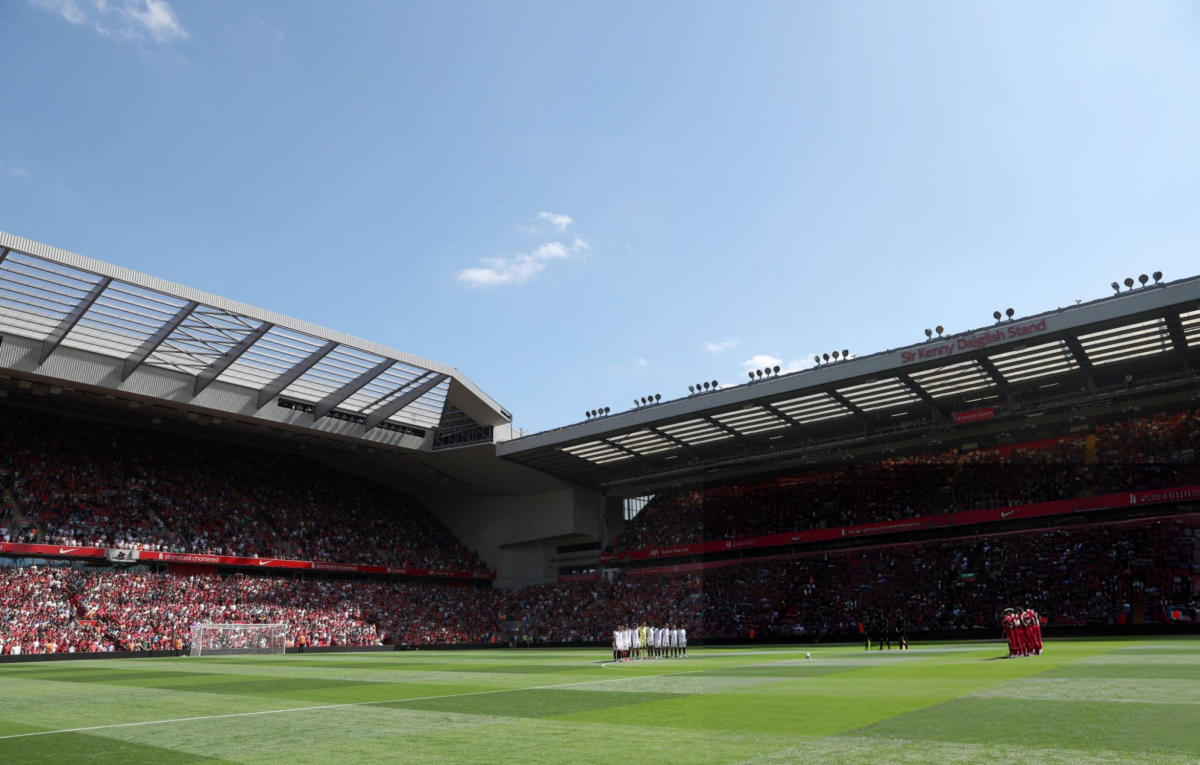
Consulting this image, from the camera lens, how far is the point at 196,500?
5059 cm

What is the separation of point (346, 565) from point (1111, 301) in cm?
4542

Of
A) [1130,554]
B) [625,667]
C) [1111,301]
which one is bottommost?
[625,667]

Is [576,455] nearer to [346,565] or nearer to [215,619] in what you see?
[346,565]

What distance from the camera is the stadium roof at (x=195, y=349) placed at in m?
33.3

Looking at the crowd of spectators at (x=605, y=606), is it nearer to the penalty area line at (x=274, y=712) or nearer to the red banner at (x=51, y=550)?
the red banner at (x=51, y=550)

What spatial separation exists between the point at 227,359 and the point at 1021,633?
35647 millimetres

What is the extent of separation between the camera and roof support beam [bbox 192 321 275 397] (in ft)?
125

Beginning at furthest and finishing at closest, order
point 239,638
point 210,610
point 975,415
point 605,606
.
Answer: point 605,606, point 210,610, point 975,415, point 239,638

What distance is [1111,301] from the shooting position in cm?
3347

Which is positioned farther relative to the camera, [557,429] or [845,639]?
[557,429]

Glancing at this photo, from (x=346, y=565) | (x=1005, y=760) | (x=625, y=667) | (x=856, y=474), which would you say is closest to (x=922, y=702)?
(x=1005, y=760)

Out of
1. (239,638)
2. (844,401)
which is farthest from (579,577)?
(844,401)

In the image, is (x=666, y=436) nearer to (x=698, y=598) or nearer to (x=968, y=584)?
(x=698, y=598)

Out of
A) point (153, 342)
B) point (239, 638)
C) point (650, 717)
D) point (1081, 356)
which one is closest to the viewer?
point (650, 717)
